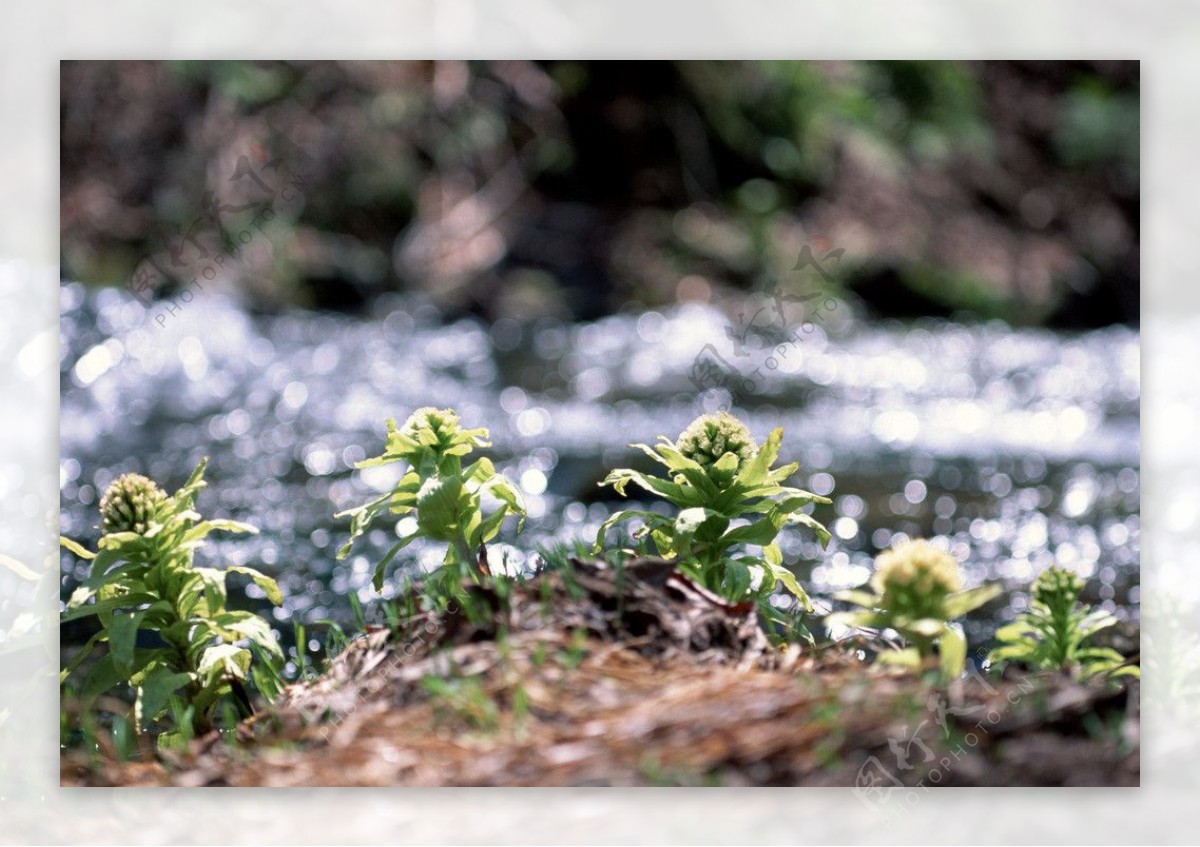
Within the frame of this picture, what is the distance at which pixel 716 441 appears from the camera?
144 cm

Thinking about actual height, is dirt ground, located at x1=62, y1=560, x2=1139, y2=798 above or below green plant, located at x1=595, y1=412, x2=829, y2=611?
below

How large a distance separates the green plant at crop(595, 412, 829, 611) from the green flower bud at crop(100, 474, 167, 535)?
1.69 feet

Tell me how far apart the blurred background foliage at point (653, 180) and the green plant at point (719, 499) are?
2.63 m

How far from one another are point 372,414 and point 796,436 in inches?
44.5

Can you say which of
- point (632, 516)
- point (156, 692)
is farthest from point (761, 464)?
point (156, 692)

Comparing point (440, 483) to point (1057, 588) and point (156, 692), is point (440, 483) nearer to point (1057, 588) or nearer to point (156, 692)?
point (156, 692)

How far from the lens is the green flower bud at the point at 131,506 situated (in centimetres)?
139

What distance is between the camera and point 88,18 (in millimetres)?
1699

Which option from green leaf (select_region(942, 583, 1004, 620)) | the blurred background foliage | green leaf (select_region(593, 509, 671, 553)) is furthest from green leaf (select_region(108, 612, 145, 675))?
the blurred background foliage

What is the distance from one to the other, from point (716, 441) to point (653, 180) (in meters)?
3.17

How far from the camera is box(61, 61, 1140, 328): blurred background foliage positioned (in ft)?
12.7

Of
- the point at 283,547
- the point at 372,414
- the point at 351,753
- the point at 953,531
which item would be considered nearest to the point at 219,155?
the point at 372,414

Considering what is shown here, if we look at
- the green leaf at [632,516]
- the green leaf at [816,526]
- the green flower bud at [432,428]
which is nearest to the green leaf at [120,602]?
the green flower bud at [432,428]

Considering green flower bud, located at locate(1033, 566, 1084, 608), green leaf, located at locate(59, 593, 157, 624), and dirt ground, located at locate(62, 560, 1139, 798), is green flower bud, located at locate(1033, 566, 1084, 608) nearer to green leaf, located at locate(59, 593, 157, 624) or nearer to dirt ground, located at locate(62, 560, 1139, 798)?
dirt ground, located at locate(62, 560, 1139, 798)
